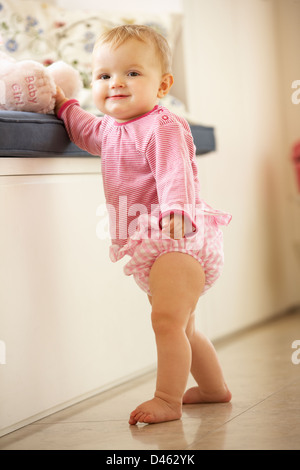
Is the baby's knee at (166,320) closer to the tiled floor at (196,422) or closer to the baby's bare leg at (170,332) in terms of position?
the baby's bare leg at (170,332)

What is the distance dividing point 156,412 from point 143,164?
0.47 metres

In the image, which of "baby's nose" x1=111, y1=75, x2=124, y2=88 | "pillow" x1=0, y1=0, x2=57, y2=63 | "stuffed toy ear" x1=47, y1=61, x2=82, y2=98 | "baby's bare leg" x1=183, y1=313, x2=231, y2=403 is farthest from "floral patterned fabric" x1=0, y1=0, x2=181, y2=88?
"baby's bare leg" x1=183, y1=313, x2=231, y2=403

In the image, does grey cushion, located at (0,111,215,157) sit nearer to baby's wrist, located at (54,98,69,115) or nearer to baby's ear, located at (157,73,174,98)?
baby's wrist, located at (54,98,69,115)

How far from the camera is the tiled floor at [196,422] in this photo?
4.01ft

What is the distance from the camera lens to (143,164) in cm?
139

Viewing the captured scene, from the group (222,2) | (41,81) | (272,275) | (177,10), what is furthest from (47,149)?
(272,275)

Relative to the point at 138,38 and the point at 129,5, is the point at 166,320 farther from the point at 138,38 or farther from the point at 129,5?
the point at 129,5

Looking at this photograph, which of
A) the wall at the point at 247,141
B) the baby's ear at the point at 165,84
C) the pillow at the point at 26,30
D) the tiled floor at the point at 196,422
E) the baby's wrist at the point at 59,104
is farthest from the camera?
the wall at the point at 247,141

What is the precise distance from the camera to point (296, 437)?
1217 millimetres

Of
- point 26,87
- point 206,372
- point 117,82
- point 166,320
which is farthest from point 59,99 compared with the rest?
point 206,372

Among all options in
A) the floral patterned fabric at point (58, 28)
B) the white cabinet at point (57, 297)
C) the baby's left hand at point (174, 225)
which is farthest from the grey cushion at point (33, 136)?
the floral patterned fabric at point (58, 28)

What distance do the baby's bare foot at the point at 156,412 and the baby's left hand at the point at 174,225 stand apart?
0.31m

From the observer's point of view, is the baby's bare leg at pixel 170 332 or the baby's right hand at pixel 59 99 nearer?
the baby's bare leg at pixel 170 332

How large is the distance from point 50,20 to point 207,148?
67 cm
